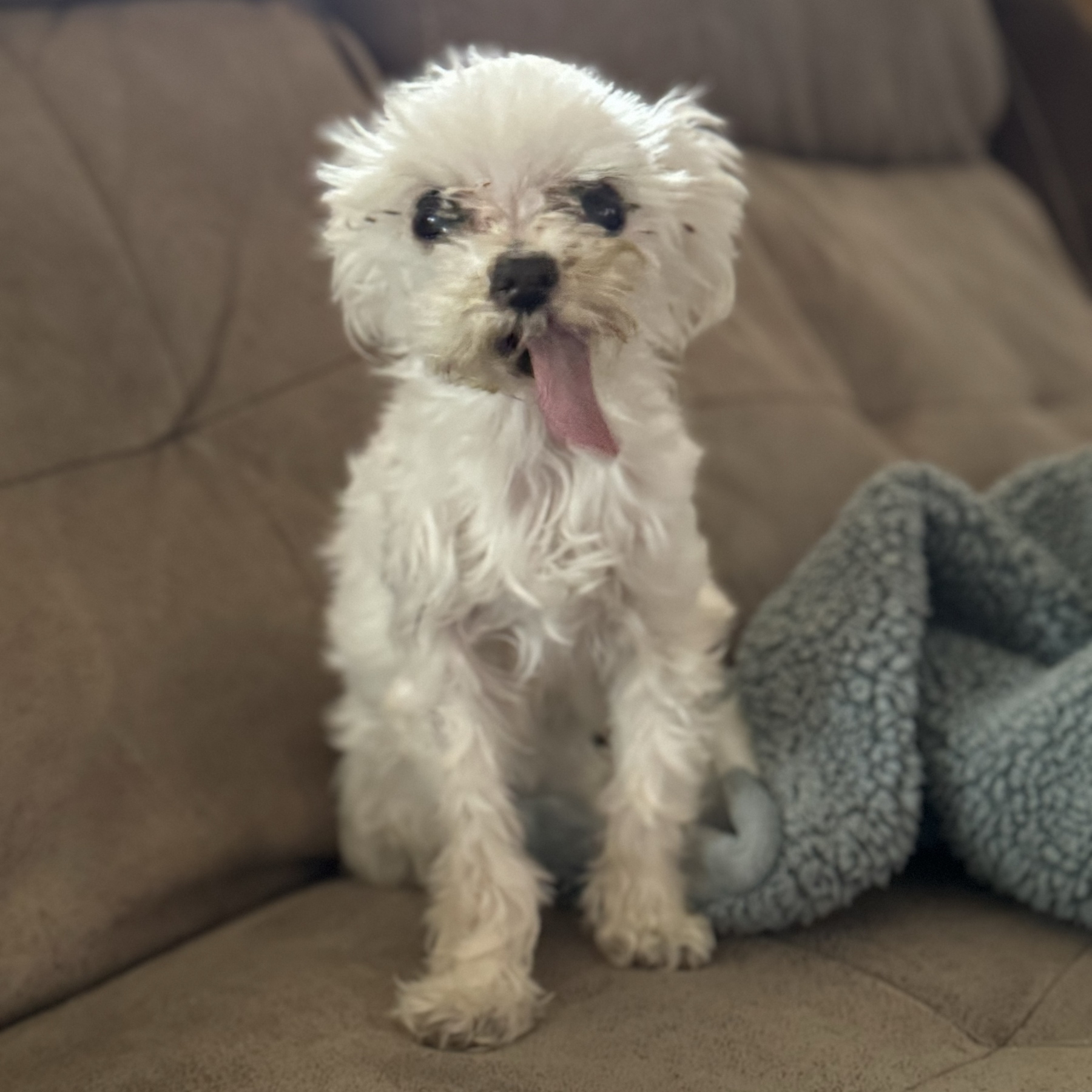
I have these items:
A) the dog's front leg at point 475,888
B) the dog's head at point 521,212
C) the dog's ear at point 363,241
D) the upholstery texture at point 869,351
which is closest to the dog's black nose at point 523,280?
the dog's head at point 521,212

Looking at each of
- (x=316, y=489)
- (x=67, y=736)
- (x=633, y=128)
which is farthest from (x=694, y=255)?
(x=67, y=736)

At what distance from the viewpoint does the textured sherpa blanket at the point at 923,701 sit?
0.89m

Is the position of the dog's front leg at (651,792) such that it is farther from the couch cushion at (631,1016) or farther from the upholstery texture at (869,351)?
the upholstery texture at (869,351)

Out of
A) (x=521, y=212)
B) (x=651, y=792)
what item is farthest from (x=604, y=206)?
(x=651, y=792)

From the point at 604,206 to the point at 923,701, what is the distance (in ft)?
1.58

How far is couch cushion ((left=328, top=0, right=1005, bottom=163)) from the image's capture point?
1404 mm

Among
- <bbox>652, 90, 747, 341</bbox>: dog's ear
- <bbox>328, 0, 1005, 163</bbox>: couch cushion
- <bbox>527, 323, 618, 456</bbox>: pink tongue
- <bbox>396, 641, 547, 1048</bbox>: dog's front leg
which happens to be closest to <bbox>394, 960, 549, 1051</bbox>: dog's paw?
<bbox>396, 641, 547, 1048</bbox>: dog's front leg

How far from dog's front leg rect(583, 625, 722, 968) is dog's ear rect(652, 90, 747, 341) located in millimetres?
247

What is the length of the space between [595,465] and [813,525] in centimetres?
52

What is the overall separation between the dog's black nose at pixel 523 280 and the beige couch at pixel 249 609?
1.47 feet

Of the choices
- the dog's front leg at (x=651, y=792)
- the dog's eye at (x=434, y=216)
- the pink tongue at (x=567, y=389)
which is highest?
the dog's eye at (x=434, y=216)

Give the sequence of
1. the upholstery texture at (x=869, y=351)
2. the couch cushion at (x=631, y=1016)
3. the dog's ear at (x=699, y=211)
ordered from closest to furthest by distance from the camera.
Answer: the couch cushion at (x=631, y=1016) < the dog's ear at (x=699, y=211) < the upholstery texture at (x=869, y=351)

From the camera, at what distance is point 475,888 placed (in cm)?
87

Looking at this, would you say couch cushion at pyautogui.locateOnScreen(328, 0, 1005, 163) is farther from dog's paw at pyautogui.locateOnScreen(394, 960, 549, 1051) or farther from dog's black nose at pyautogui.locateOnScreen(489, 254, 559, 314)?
dog's paw at pyautogui.locateOnScreen(394, 960, 549, 1051)
